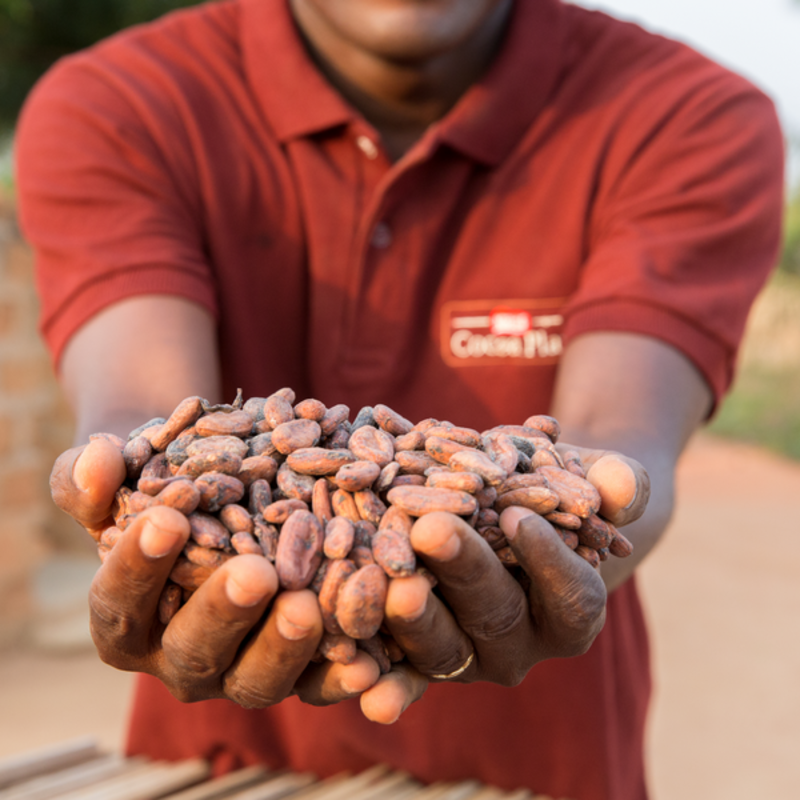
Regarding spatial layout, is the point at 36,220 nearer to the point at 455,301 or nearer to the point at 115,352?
the point at 115,352

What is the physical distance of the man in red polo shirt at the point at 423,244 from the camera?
1.22 metres

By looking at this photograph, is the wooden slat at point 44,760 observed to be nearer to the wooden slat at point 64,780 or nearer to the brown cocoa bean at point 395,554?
the wooden slat at point 64,780

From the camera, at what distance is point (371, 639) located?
794mm

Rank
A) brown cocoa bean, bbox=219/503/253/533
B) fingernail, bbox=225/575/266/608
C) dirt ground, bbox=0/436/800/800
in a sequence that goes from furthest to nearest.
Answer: dirt ground, bbox=0/436/800/800 → brown cocoa bean, bbox=219/503/253/533 → fingernail, bbox=225/575/266/608

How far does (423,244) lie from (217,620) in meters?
0.81

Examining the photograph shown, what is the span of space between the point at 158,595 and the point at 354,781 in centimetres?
77

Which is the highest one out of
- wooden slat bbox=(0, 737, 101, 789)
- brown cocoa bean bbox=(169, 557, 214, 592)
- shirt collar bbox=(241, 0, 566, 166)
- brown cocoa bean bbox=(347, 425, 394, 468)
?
shirt collar bbox=(241, 0, 566, 166)

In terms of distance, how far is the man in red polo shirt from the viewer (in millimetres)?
1225

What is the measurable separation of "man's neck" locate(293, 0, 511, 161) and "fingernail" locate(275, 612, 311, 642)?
36.6 inches

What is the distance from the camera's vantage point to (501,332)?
1392 mm

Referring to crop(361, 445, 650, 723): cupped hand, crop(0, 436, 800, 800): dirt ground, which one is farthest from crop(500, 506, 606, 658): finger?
crop(0, 436, 800, 800): dirt ground

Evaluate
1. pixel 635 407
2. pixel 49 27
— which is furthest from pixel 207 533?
pixel 49 27

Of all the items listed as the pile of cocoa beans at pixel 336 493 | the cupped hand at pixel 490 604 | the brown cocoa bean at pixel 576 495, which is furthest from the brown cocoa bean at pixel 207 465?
the brown cocoa bean at pixel 576 495

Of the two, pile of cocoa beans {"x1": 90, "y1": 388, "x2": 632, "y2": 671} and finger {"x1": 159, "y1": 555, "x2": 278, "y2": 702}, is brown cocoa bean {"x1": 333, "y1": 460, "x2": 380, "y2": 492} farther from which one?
finger {"x1": 159, "y1": 555, "x2": 278, "y2": 702}
